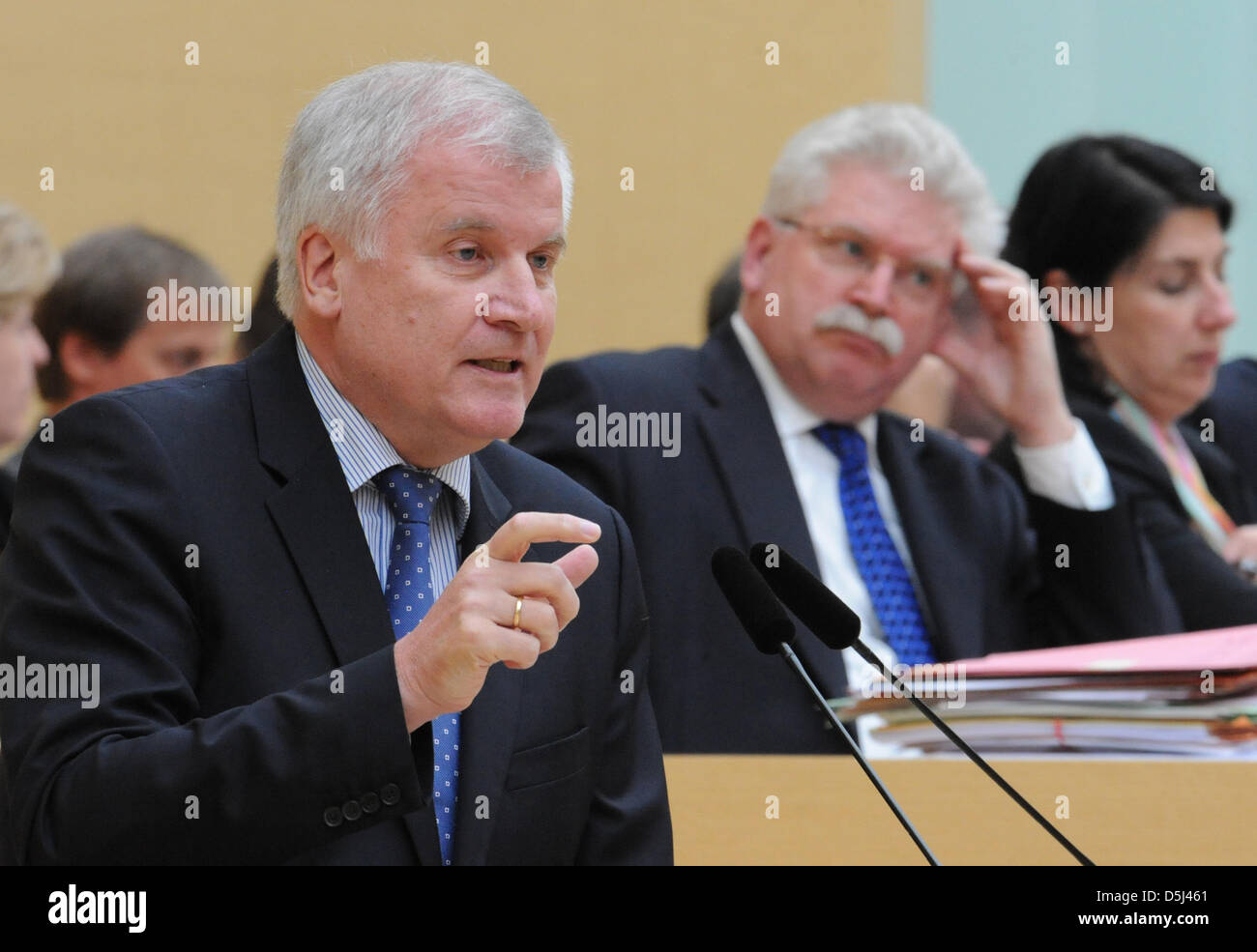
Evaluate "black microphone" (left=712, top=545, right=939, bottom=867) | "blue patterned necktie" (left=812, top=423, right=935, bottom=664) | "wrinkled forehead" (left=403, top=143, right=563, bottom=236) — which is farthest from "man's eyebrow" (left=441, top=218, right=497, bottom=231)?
"blue patterned necktie" (left=812, top=423, right=935, bottom=664)

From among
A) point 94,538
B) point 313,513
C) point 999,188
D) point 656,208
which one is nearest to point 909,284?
point 999,188

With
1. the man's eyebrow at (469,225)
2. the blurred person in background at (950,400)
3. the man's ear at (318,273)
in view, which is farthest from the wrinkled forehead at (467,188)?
the blurred person in background at (950,400)

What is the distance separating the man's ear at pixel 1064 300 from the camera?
9.98ft

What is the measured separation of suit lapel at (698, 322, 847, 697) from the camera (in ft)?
8.83

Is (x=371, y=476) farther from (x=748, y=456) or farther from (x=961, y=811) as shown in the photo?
(x=748, y=456)

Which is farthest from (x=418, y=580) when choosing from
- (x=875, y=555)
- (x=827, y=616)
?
(x=875, y=555)

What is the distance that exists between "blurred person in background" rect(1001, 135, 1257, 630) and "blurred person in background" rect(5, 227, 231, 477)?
5.17 ft

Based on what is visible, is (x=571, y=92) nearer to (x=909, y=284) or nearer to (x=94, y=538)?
(x=909, y=284)

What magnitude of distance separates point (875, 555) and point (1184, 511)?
0.63m

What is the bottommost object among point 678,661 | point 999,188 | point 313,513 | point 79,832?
point 678,661

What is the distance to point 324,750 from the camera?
1439 millimetres

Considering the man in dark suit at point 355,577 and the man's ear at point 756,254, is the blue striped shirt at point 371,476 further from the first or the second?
the man's ear at point 756,254

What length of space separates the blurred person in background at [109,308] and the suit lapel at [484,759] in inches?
66.8

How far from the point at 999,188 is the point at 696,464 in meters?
0.83
